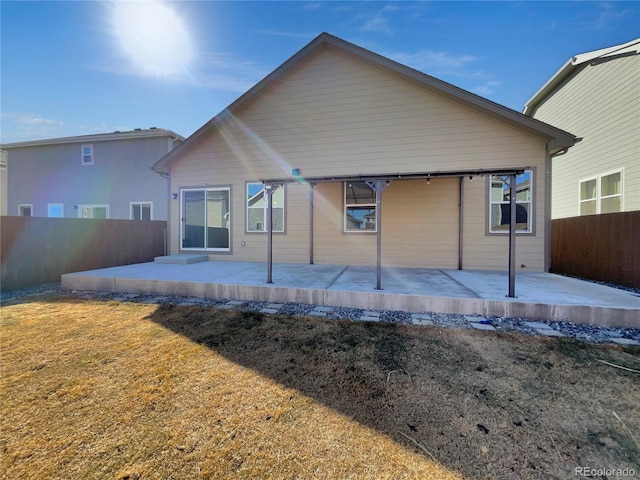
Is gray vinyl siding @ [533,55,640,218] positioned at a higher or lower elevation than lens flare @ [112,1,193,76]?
lower

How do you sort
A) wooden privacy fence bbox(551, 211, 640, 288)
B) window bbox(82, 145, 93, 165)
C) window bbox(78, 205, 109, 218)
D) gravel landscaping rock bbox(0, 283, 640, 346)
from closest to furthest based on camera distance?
gravel landscaping rock bbox(0, 283, 640, 346) < wooden privacy fence bbox(551, 211, 640, 288) < window bbox(78, 205, 109, 218) < window bbox(82, 145, 93, 165)

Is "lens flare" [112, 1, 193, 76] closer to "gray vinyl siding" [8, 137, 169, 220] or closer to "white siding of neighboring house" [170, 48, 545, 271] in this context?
"white siding of neighboring house" [170, 48, 545, 271]

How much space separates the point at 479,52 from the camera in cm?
912

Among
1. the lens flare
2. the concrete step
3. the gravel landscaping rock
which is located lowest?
the gravel landscaping rock

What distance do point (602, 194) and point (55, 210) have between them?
23649 millimetres

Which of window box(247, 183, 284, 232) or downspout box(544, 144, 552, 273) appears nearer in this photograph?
downspout box(544, 144, 552, 273)

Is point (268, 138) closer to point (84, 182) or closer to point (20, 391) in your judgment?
point (20, 391)

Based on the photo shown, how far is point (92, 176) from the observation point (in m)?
13.6

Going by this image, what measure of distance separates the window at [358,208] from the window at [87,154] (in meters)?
14.1

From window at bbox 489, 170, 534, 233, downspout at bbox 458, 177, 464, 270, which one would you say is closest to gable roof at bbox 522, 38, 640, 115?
window at bbox 489, 170, 534, 233

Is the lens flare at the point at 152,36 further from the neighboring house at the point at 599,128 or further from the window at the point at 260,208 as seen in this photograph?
the neighboring house at the point at 599,128

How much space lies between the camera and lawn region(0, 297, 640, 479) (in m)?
1.66

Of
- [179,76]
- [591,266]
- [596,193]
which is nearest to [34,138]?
[179,76]

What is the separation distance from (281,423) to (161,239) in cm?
970
